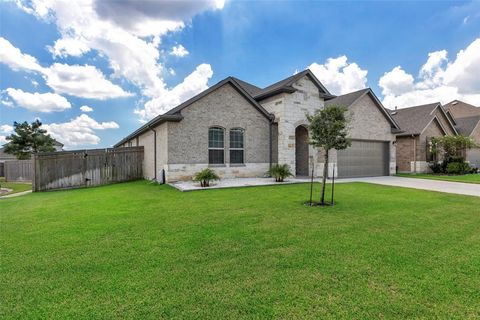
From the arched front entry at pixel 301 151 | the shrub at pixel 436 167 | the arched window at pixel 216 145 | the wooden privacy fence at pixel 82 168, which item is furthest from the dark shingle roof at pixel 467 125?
the wooden privacy fence at pixel 82 168

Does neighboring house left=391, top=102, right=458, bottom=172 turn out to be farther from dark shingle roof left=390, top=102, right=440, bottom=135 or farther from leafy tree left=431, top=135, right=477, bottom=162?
leafy tree left=431, top=135, right=477, bottom=162

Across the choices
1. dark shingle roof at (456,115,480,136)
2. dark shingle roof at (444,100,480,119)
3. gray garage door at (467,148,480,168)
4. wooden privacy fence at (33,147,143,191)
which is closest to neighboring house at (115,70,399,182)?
wooden privacy fence at (33,147,143,191)

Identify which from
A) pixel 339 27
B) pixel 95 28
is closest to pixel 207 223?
pixel 95 28

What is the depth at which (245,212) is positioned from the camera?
654 cm

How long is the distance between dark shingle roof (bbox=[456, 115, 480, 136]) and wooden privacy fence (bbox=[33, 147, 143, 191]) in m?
31.0

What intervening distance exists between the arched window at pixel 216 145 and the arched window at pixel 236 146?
559mm

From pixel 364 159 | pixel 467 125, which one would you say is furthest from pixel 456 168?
pixel 467 125

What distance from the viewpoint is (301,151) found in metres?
16.5

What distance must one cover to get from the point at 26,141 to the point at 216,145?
90.8 ft

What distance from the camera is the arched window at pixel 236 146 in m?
14.0

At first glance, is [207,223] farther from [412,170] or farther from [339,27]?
[412,170]

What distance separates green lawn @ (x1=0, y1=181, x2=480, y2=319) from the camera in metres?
2.52

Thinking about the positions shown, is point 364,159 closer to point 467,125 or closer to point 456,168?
point 456,168

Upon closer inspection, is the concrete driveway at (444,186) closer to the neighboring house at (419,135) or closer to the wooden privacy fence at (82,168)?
the neighboring house at (419,135)
